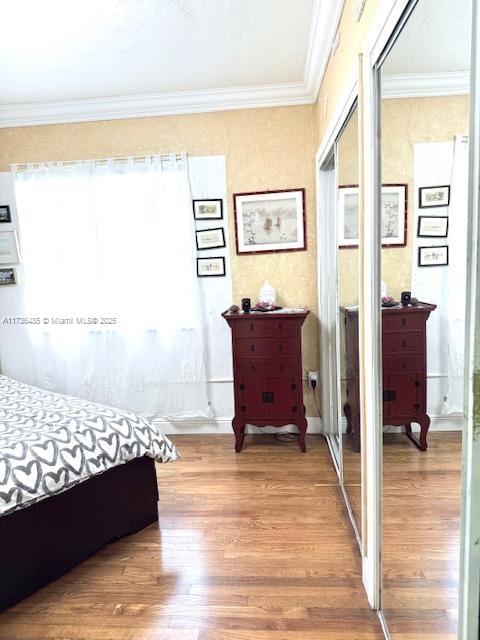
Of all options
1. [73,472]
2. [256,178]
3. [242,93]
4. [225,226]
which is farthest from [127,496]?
[242,93]

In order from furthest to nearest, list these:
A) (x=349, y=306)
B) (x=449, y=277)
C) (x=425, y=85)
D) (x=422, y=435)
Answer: (x=349, y=306) < (x=422, y=435) < (x=425, y=85) < (x=449, y=277)

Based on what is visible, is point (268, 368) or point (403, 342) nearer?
point (403, 342)

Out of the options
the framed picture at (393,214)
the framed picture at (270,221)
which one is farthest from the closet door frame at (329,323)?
the framed picture at (393,214)

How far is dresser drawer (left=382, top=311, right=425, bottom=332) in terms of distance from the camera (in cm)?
111

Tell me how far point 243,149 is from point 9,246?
6.86 ft

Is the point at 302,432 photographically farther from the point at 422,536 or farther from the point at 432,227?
the point at 432,227

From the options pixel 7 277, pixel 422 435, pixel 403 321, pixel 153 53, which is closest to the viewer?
pixel 422 435

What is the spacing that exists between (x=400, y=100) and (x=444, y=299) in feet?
2.08

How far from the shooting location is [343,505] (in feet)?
7.93

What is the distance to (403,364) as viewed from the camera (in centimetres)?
129

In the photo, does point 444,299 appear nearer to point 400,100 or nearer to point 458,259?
point 458,259

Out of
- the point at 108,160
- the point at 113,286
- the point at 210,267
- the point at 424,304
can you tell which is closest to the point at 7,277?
the point at 113,286

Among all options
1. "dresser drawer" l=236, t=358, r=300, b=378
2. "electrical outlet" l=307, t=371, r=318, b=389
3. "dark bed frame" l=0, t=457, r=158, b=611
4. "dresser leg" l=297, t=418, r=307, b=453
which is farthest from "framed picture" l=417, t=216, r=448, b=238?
"electrical outlet" l=307, t=371, r=318, b=389

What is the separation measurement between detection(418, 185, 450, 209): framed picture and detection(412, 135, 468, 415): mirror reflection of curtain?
0.04 ft
